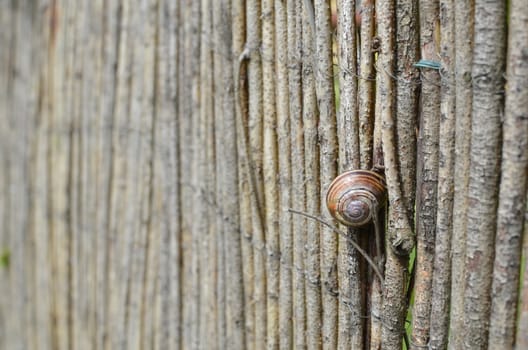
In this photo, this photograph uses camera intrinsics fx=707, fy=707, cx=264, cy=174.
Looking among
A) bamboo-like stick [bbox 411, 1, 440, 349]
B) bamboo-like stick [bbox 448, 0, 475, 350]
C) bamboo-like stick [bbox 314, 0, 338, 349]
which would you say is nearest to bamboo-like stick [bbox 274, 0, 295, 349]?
bamboo-like stick [bbox 314, 0, 338, 349]

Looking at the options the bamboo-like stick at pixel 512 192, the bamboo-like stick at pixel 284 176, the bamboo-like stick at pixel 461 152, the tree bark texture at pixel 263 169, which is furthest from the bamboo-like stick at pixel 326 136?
the bamboo-like stick at pixel 512 192

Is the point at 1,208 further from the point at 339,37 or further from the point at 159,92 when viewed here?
the point at 339,37

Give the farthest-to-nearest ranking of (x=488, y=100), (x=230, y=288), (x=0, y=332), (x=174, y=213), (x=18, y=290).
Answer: (x=0, y=332) < (x=18, y=290) < (x=174, y=213) < (x=230, y=288) < (x=488, y=100)

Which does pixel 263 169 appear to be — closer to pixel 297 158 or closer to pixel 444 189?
pixel 297 158

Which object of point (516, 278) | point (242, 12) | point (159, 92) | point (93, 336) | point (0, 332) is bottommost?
point (0, 332)

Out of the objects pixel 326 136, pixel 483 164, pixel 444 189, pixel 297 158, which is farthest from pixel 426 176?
pixel 297 158

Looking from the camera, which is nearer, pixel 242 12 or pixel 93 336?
pixel 242 12

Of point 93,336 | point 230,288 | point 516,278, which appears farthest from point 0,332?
point 516,278
